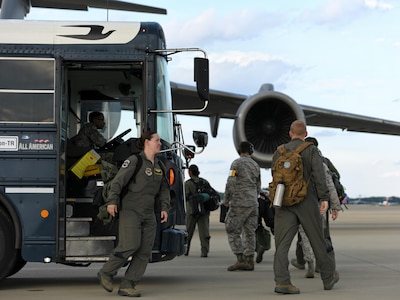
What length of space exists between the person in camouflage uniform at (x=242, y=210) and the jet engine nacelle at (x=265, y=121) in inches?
260

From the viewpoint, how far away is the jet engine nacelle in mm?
18016

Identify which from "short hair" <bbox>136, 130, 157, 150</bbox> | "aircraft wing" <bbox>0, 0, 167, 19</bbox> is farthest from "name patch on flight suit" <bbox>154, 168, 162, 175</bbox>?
"aircraft wing" <bbox>0, 0, 167, 19</bbox>

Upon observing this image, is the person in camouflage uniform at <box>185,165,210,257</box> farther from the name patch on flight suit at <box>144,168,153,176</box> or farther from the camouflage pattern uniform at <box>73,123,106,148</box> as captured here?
the name patch on flight suit at <box>144,168,153,176</box>

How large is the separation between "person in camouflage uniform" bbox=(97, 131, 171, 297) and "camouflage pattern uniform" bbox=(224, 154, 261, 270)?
9.23 ft

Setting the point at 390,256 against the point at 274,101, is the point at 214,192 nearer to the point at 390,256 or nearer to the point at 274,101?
the point at 390,256

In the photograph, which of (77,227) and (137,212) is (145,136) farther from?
(77,227)

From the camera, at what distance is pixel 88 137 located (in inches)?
377

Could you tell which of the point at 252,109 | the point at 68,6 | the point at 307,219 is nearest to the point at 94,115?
the point at 307,219

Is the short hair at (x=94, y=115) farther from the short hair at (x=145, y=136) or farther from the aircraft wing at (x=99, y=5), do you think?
the aircraft wing at (x=99, y=5)

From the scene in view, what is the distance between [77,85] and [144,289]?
2.66m

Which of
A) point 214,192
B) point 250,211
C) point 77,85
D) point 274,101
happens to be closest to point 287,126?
point 274,101

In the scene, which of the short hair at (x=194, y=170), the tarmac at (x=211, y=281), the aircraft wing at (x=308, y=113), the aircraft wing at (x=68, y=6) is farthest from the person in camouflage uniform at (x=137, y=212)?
the aircraft wing at (x=308, y=113)

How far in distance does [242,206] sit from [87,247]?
111 inches

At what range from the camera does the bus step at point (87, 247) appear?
888 centimetres
